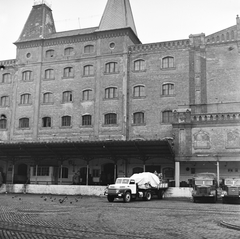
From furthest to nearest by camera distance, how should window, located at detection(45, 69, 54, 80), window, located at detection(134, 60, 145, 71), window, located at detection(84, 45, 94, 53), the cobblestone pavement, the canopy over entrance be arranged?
1. window, located at detection(45, 69, 54, 80)
2. window, located at detection(84, 45, 94, 53)
3. window, located at detection(134, 60, 145, 71)
4. the canopy over entrance
5. the cobblestone pavement

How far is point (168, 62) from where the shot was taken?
126ft

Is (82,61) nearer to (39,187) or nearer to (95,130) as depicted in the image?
(95,130)

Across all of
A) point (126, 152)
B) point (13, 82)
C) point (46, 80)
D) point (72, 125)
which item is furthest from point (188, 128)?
point (13, 82)

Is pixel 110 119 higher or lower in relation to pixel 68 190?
higher

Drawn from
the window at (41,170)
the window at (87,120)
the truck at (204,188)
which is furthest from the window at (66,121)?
the truck at (204,188)

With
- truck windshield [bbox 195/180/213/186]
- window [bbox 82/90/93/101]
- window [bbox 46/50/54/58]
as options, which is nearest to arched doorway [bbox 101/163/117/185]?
window [bbox 82/90/93/101]

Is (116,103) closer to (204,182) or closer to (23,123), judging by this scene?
(23,123)

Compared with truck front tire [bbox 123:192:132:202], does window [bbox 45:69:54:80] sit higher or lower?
higher

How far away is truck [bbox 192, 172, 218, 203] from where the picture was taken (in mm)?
24625


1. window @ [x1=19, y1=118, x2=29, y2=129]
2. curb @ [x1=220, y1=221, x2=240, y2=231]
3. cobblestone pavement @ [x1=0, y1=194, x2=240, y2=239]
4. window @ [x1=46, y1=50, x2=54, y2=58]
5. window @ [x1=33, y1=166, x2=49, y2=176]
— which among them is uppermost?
window @ [x1=46, y1=50, x2=54, y2=58]

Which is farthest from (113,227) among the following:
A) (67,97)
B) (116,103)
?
(67,97)

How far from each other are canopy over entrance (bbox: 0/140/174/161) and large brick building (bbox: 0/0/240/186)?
0.10 meters

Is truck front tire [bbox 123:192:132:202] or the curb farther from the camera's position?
truck front tire [bbox 123:192:132:202]

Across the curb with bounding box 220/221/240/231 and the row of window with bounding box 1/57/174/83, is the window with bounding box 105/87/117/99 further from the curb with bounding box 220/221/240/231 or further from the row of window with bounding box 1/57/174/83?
the curb with bounding box 220/221/240/231
